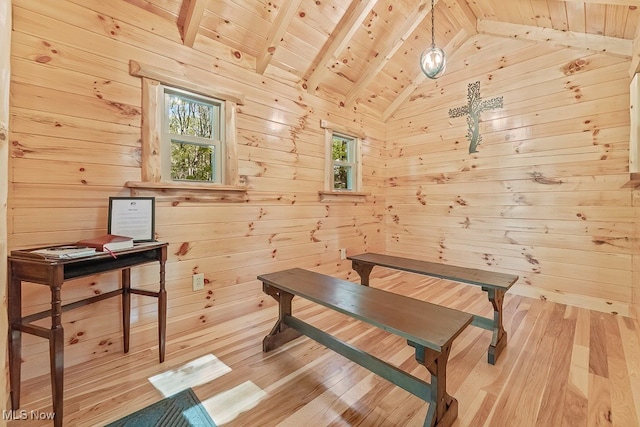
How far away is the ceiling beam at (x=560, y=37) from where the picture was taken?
247 cm

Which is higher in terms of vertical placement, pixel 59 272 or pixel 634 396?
pixel 59 272

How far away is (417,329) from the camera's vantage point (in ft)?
4.01

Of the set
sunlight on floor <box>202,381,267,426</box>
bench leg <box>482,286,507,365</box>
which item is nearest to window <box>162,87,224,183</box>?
sunlight on floor <box>202,381,267,426</box>

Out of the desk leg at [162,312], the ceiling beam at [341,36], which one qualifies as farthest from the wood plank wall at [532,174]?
the desk leg at [162,312]

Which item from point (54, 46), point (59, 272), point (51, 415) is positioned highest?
point (54, 46)

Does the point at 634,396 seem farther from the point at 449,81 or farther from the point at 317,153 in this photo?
the point at 449,81

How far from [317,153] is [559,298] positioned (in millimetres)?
2947

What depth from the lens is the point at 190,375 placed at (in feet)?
5.44

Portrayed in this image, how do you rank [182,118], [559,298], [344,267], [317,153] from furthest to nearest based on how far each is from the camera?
[344,267] < [317,153] < [559,298] < [182,118]

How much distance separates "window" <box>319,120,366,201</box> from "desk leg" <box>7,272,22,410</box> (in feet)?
8.12

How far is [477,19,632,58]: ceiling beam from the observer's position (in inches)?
97.4

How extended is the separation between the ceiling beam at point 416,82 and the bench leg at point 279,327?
3.19 m

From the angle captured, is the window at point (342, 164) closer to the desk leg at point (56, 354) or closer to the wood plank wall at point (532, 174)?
the wood plank wall at point (532, 174)

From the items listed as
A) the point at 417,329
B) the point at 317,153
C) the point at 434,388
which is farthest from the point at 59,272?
the point at 317,153
